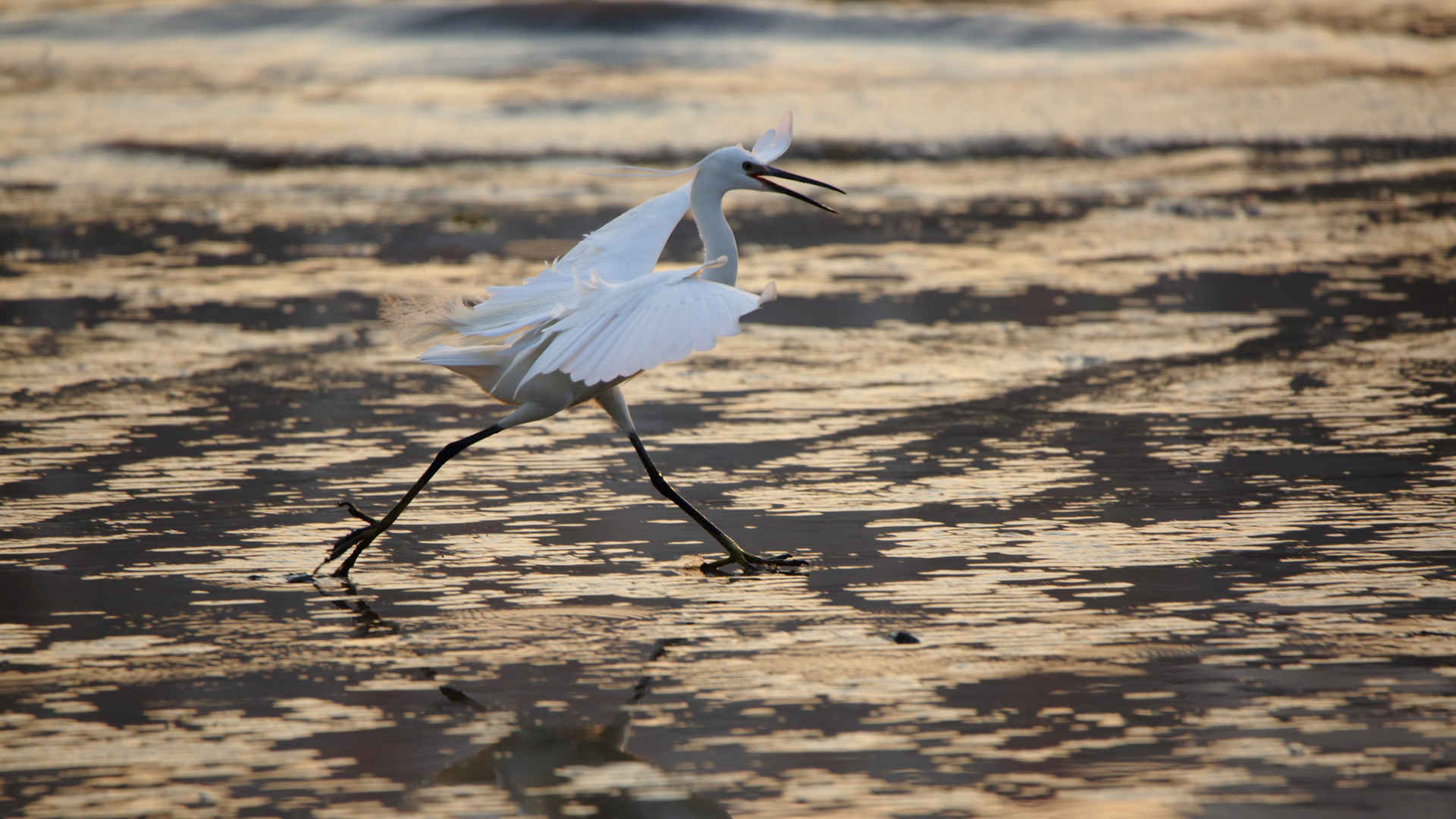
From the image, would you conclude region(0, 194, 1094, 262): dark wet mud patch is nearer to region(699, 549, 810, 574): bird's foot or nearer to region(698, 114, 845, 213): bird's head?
region(698, 114, 845, 213): bird's head

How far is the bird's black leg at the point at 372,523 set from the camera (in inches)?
232

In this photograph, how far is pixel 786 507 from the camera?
671 centimetres

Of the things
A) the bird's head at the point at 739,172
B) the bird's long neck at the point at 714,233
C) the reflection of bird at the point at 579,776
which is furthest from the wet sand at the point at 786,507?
the bird's head at the point at 739,172

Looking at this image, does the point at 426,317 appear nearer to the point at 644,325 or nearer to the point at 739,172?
the point at 644,325

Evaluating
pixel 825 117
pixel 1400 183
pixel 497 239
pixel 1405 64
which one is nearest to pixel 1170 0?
pixel 1405 64

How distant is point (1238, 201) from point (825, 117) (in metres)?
6.48

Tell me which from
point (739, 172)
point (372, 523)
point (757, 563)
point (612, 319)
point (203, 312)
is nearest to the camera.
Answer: point (612, 319)

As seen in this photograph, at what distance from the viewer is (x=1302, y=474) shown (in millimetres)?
6852

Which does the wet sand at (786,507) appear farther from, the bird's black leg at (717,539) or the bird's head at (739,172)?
the bird's head at (739,172)

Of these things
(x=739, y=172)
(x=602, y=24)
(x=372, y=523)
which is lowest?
(x=372, y=523)

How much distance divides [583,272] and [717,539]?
1.13 meters

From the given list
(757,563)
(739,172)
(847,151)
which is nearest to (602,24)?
(847,151)

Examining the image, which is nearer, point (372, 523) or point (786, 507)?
point (372, 523)

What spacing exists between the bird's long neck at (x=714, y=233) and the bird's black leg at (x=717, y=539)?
66 centimetres
